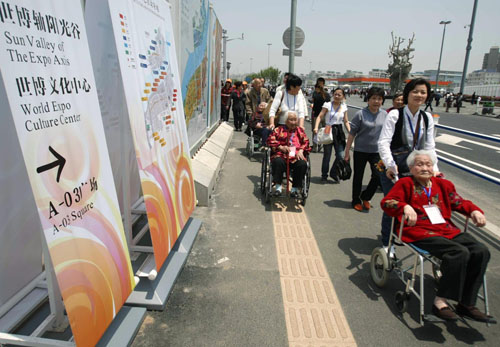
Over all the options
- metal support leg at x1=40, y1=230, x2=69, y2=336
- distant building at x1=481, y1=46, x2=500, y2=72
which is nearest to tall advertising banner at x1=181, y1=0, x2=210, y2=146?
metal support leg at x1=40, y1=230, x2=69, y2=336

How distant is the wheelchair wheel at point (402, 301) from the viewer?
285 centimetres

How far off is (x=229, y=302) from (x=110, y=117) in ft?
6.49

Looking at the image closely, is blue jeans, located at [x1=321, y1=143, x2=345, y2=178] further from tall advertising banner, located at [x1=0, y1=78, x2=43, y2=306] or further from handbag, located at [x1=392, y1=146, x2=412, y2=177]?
tall advertising banner, located at [x1=0, y1=78, x2=43, y2=306]

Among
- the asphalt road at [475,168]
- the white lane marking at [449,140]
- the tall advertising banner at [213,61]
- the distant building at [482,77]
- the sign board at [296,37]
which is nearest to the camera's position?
the asphalt road at [475,168]

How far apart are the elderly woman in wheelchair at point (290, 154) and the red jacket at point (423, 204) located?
2.18 metres

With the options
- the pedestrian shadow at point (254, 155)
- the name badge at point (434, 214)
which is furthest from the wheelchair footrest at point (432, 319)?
the pedestrian shadow at point (254, 155)

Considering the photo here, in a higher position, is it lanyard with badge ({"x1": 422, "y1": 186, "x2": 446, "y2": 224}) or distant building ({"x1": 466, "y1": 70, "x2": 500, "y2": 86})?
lanyard with badge ({"x1": 422, "y1": 186, "x2": 446, "y2": 224})

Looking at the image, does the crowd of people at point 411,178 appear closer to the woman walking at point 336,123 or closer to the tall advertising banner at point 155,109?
the woman walking at point 336,123

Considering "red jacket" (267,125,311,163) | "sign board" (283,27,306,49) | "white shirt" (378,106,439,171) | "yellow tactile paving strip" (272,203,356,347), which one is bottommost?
"yellow tactile paving strip" (272,203,356,347)

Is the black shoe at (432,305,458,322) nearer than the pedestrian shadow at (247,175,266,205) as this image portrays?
Yes

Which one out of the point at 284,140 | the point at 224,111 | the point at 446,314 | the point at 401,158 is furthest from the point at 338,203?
the point at 224,111

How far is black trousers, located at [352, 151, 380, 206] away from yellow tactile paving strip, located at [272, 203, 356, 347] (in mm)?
1263

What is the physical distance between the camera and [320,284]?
3307 mm

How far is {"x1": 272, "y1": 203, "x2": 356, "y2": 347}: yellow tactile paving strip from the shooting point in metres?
2.63
